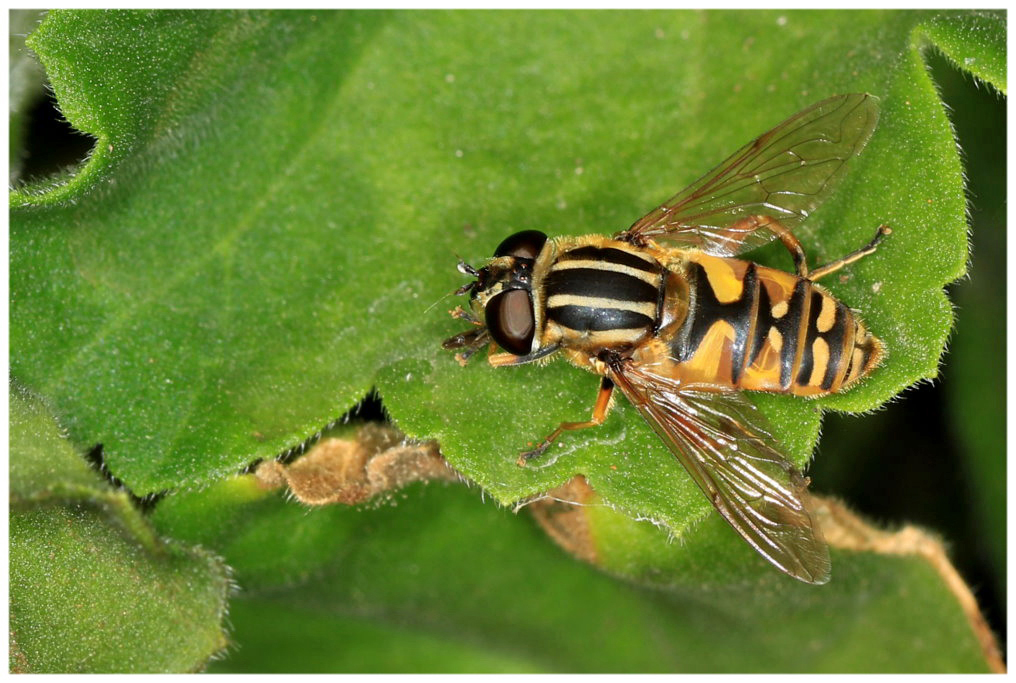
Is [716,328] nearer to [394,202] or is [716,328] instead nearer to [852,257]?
[852,257]

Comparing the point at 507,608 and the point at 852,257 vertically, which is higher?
the point at 852,257

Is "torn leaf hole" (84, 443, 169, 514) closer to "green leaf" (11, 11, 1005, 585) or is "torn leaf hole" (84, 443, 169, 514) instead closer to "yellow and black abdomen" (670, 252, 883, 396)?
"green leaf" (11, 11, 1005, 585)

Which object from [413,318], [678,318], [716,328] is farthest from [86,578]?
[716,328]

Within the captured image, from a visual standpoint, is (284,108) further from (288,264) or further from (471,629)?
(471,629)

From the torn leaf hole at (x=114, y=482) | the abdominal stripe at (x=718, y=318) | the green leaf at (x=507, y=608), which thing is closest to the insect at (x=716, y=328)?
the abdominal stripe at (x=718, y=318)

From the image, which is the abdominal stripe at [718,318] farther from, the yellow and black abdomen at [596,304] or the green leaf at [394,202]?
the green leaf at [394,202]

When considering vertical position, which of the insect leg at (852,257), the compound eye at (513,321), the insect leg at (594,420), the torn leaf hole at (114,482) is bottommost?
the torn leaf hole at (114,482)
